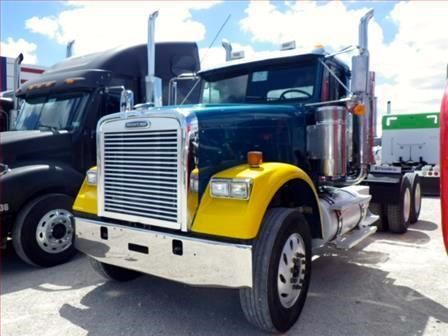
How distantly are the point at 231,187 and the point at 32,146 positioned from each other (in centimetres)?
338

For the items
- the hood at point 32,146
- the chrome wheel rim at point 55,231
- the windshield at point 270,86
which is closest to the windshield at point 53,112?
the hood at point 32,146

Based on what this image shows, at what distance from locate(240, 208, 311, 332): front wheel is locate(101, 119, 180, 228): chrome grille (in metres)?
0.69

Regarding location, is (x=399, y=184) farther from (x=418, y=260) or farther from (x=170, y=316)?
(x=170, y=316)

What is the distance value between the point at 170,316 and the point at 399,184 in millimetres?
4679

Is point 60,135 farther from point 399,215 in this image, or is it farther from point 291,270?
point 399,215

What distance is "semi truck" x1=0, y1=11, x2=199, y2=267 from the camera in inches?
190

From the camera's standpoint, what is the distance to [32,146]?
17.2 feet

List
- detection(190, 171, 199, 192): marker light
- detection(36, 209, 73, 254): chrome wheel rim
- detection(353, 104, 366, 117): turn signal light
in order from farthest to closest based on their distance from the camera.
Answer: detection(36, 209, 73, 254): chrome wheel rim < detection(353, 104, 366, 117): turn signal light < detection(190, 171, 199, 192): marker light

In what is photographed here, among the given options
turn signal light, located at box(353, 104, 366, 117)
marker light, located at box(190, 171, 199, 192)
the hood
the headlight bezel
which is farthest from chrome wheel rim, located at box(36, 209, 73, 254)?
turn signal light, located at box(353, 104, 366, 117)

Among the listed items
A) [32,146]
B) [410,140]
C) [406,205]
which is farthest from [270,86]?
[410,140]

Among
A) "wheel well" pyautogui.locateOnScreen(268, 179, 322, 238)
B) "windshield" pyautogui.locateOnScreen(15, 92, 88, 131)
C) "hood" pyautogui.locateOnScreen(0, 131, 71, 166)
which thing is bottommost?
"wheel well" pyautogui.locateOnScreen(268, 179, 322, 238)

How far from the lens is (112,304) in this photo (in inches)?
149

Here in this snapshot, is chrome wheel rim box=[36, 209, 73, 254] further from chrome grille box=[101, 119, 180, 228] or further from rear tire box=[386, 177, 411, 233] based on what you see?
rear tire box=[386, 177, 411, 233]

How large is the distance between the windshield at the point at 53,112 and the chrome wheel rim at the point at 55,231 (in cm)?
133
